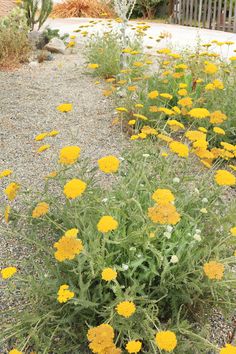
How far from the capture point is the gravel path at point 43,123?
3.18 metres

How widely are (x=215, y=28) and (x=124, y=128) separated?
9.27 m

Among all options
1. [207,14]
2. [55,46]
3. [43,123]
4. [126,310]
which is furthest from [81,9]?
[126,310]

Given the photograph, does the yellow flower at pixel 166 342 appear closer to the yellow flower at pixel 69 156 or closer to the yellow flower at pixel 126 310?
the yellow flower at pixel 126 310

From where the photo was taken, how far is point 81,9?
14008 millimetres

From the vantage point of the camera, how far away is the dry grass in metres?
13.9

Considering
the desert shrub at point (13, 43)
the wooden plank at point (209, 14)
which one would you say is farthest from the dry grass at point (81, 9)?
the desert shrub at point (13, 43)

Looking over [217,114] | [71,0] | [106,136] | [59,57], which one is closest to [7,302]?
[217,114]

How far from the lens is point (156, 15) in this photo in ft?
48.3

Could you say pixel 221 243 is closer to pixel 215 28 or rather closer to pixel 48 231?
pixel 48 231

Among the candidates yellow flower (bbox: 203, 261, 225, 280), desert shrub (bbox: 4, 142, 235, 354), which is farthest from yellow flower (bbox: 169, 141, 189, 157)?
yellow flower (bbox: 203, 261, 225, 280)

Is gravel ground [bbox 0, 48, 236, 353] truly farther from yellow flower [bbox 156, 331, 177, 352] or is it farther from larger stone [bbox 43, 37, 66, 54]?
larger stone [bbox 43, 37, 66, 54]

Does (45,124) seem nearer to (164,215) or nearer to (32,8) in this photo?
(164,215)

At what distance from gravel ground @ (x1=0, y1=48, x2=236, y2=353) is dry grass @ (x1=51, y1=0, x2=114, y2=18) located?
855 cm

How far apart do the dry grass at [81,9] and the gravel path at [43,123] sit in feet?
28.1
